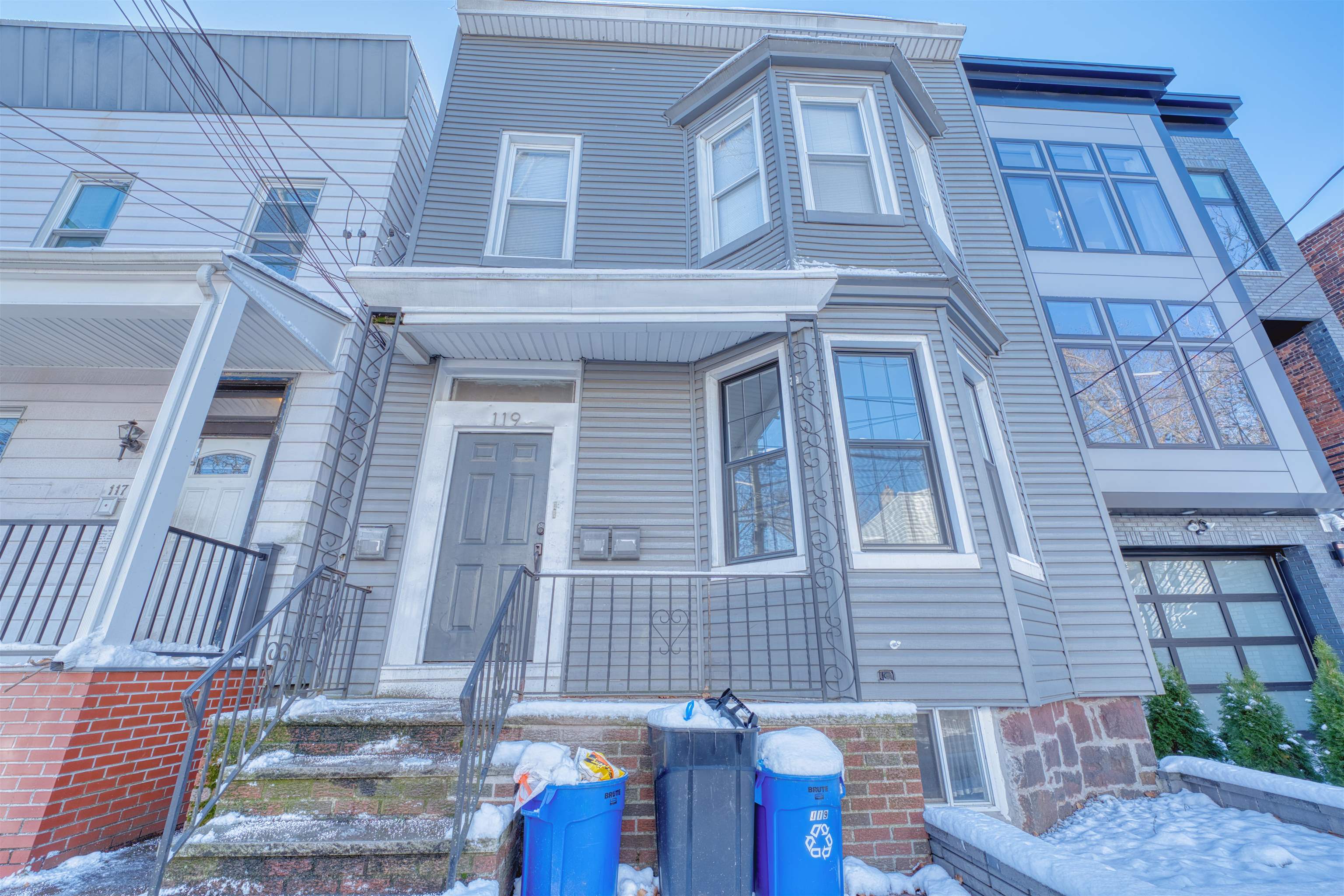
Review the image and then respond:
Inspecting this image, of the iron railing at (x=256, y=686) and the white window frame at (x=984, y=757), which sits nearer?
the iron railing at (x=256, y=686)

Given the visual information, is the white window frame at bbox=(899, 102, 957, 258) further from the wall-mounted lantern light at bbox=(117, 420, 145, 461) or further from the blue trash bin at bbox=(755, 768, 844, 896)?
the wall-mounted lantern light at bbox=(117, 420, 145, 461)

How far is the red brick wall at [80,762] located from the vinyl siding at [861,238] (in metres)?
Result: 5.40

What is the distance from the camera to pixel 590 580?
15.8ft

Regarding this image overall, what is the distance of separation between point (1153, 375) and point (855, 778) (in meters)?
7.10

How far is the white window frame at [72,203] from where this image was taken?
6293 mm

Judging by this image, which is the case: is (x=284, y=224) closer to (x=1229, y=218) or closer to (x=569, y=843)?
(x=569, y=843)

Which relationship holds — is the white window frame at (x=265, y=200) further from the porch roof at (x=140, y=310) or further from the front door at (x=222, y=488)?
the front door at (x=222, y=488)

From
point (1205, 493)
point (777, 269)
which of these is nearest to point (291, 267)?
point (777, 269)

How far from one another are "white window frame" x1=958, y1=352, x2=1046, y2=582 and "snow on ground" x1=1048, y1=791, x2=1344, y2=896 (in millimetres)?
1668

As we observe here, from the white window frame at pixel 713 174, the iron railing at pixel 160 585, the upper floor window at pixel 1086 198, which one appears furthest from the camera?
the upper floor window at pixel 1086 198

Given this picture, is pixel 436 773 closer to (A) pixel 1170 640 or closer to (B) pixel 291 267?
(B) pixel 291 267

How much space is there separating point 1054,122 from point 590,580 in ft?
31.6

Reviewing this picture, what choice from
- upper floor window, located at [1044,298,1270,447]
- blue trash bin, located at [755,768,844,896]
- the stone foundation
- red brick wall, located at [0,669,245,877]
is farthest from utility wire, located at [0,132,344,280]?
upper floor window, located at [1044,298,1270,447]

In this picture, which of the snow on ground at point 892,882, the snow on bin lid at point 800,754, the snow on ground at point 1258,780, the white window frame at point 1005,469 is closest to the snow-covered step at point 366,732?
the snow on bin lid at point 800,754
